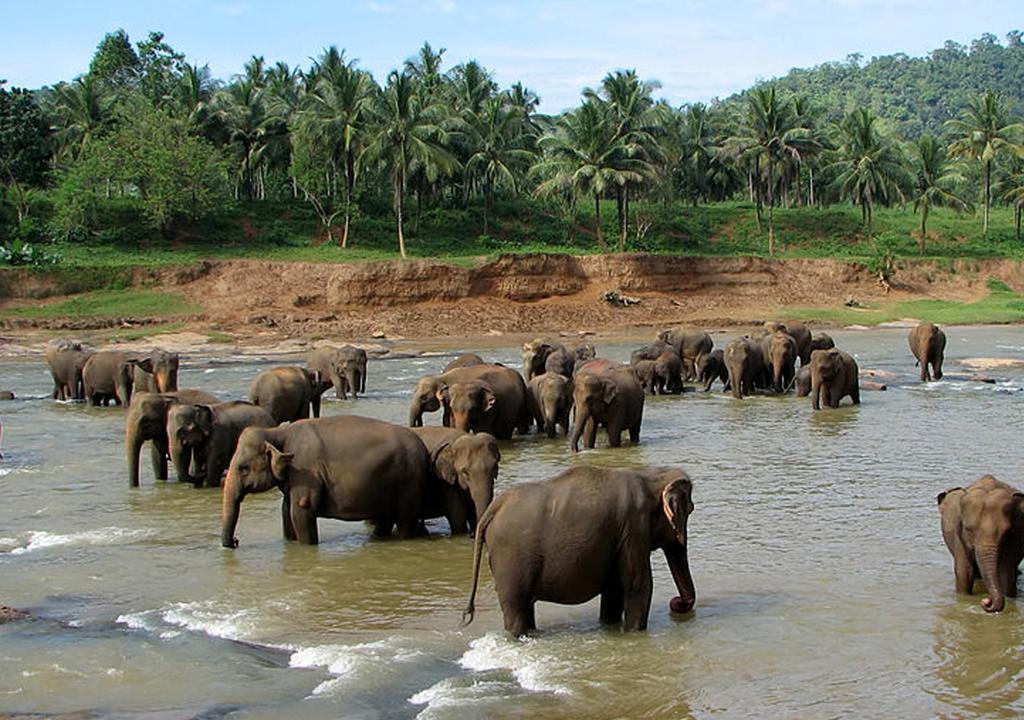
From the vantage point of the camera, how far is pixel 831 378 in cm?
2264

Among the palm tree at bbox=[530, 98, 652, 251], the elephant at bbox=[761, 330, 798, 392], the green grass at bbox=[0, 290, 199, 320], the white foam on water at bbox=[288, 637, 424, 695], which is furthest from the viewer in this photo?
the palm tree at bbox=[530, 98, 652, 251]

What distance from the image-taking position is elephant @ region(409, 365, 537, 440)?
52.3 feet

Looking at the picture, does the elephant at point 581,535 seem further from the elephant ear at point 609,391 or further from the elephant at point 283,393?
the elephant at point 283,393

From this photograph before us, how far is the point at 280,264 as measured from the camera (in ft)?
161

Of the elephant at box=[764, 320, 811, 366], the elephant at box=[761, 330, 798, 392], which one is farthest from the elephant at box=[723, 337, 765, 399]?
the elephant at box=[764, 320, 811, 366]

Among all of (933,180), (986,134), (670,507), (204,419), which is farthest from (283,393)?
(986,134)

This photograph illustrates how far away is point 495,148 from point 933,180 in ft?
76.8

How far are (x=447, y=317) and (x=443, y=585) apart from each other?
3710 cm

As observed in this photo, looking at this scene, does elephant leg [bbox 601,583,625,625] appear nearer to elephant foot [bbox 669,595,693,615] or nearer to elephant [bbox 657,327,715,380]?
elephant foot [bbox 669,595,693,615]

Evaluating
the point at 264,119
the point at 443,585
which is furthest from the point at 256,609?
the point at 264,119

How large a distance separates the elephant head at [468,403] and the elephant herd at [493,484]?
0.02 m

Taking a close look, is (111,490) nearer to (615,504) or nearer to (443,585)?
(443,585)

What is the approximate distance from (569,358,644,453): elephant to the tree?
4724cm

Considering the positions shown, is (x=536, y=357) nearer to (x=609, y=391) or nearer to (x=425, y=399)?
(x=609, y=391)
